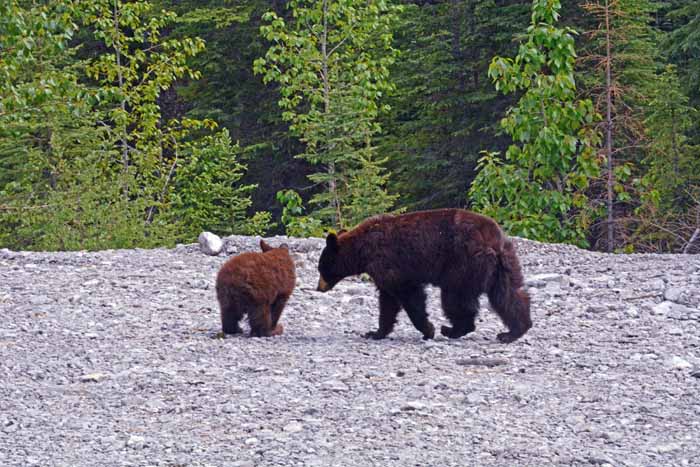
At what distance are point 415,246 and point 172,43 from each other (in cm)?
1356

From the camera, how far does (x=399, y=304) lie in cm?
821

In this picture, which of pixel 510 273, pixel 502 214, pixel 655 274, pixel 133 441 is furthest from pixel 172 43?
pixel 133 441

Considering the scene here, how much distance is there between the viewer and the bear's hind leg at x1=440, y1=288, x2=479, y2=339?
794cm

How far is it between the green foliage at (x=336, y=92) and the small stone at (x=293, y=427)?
1051cm

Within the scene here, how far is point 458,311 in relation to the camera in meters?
8.01

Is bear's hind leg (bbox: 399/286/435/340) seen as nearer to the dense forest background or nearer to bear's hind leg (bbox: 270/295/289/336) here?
bear's hind leg (bbox: 270/295/289/336)

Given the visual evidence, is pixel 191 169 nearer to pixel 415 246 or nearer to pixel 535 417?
pixel 415 246

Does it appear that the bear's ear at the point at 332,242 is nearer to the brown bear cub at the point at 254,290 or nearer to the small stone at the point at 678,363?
the brown bear cub at the point at 254,290

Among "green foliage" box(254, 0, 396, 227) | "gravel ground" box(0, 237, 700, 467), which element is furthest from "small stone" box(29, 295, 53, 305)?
"green foliage" box(254, 0, 396, 227)

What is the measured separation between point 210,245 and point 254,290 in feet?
13.5

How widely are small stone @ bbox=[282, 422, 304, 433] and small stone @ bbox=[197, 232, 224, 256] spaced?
252 inches

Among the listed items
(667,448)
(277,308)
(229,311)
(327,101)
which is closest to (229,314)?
(229,311)

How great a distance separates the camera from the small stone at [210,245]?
1216 centimetres

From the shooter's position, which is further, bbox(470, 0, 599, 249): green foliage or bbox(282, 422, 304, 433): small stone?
bbox(470, 0, 599, 249): green foliage
